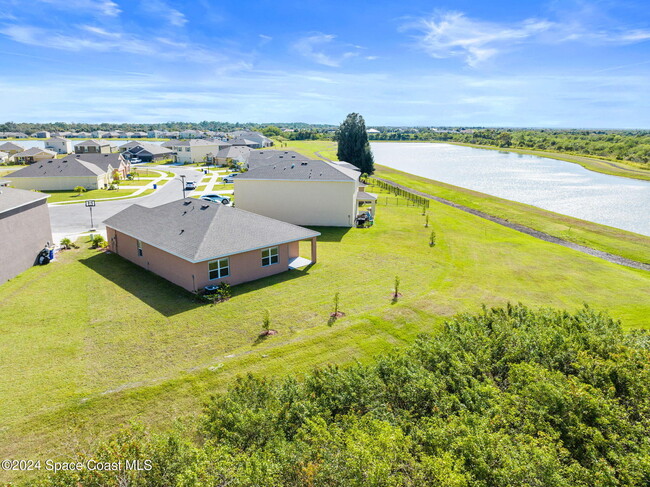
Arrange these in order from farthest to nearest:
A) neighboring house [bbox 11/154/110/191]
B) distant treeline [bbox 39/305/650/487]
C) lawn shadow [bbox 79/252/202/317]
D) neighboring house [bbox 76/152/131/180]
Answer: neighboring house [bbox 76/152/131/180] → neighboring house [bbox 11/154/110/191] → lawn shadow [bbox 79/252/202/317] → distant treeline [bbox 39/305/650/487]

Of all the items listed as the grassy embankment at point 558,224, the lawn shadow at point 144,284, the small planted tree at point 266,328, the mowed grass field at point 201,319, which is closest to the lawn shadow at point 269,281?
the mowed grass field at point 201,319

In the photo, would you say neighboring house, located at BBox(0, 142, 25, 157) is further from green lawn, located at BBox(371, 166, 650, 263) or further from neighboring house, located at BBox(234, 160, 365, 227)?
green lawn, located at BBox(371, 166, 650, 263)

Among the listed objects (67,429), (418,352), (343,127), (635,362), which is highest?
(343,127)


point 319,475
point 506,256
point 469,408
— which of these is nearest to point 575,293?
point 506,256

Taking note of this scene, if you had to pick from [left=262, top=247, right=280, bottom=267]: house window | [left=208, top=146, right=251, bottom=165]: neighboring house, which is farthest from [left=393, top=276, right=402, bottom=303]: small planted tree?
[left=208, top=146, right=251, bottom=165]: neighboring house

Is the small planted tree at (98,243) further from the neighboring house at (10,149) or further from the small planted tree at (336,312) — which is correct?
the neighboring house at (10,149)

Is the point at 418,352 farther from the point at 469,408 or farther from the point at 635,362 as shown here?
the point at 635,362
